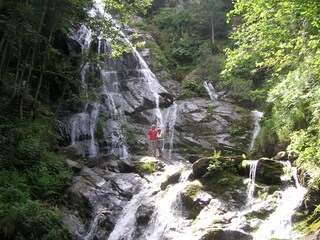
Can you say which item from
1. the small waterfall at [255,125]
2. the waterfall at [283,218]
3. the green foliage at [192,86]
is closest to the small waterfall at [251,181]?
the waterfall at [283,218]

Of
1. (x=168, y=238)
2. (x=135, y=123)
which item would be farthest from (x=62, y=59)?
(x=168, y=238)

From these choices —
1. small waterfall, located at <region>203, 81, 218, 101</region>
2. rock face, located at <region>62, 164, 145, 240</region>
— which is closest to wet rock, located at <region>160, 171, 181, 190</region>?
rock face, located at <region>62, 164, 145, 240</region>

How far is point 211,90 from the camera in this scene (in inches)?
871

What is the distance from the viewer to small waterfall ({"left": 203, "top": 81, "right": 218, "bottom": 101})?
21438mm

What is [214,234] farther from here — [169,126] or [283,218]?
[169,126]

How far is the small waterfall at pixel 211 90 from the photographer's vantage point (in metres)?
21.4

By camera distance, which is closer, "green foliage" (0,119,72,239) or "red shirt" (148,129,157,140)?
"green foliage" (0,119,72,239)

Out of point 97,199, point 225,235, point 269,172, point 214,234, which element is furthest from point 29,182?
point 269,172

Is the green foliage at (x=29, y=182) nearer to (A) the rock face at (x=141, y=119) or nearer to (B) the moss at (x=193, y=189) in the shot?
(B) the moss at (x=193, y=189)

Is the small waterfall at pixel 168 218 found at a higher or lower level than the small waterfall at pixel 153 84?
lower

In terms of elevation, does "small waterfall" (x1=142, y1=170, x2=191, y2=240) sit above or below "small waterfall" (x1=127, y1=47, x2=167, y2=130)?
below

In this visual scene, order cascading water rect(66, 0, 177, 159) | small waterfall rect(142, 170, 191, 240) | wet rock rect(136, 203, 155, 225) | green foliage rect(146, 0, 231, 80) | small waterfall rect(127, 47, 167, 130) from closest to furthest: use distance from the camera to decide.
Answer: small waterfall rect(142, 170, 191, 240) → wet rock rect(136, 203, 155, 225) → cascading water rect(66, 0, 177, 159) → small waterfall rect(127, 47, 167, 130) → green foliage rect(146, 0, 231, 80)

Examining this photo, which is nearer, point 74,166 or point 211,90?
point 74,166

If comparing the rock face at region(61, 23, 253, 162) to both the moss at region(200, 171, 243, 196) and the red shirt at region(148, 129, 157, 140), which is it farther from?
the moss at region(200, 171, 243, 196)
